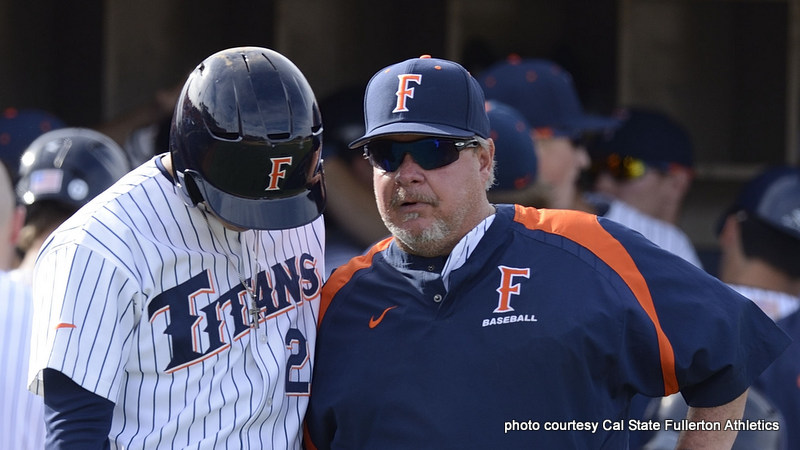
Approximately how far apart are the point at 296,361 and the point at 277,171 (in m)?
0.42

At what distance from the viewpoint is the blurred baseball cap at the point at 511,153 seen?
3.16 m

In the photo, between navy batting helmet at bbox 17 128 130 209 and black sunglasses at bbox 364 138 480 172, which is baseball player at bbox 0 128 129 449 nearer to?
navy batting helmet at bbox 17 128 130 209

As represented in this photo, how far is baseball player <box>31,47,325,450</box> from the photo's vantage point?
2.06 metres

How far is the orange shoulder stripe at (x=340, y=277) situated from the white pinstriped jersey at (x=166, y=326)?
0.16 meters

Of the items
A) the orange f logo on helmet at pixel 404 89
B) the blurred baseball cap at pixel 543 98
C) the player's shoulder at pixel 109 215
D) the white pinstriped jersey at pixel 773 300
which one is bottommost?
the white pinstriped jersey at pixel 773 300

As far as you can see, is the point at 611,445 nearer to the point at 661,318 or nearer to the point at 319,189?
the point at 661,318

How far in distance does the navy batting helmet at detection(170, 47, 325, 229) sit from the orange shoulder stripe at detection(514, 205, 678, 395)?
526mm

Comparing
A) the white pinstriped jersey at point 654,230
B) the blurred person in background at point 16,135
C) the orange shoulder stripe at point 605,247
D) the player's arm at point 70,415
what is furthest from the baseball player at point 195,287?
the white pinstriped jersey at point 654,230

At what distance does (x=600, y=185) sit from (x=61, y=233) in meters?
3.00

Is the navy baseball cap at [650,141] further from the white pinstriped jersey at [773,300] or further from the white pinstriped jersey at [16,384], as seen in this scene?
the white pinstriped jersey at [16,384]

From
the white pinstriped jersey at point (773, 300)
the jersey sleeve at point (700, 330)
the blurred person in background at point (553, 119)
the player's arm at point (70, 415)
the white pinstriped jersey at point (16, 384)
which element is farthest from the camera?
the blurred person in background at point (553, 119)

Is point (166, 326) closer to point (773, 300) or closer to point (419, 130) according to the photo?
point (419, 130)

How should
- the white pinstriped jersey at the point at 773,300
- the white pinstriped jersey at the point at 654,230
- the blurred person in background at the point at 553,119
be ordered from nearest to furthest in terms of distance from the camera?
the white pinstriped jersey at the point at 773,300 → the blurred person in background at the point at 553,119 → the white pinstriped jersey at the point at 654,230

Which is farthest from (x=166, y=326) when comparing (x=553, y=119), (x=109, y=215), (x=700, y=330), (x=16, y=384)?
(x=553, y=119)
